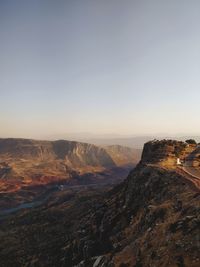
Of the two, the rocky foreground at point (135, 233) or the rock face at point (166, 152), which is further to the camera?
the rock face at point (166, 152)

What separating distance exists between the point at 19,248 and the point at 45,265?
1067 inches

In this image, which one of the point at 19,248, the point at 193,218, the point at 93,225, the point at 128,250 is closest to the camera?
the point at 193,218

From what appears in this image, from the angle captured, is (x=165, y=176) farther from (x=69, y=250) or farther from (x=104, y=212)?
(x=69, y=250)

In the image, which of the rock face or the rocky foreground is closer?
the rocky foreground

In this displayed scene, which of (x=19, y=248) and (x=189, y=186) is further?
(x=19, y=248)

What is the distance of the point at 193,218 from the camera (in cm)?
3712

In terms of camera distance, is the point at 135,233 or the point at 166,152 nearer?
the point at 135,233

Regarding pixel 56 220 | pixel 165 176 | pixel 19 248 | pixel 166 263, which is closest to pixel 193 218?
pixel 166 263

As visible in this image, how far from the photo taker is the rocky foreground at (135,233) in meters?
34.2

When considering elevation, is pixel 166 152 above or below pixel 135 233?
above

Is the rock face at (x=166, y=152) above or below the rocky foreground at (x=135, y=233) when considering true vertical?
above

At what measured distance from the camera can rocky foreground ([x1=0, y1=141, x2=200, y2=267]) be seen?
112 feet

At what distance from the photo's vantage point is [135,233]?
50.9 m

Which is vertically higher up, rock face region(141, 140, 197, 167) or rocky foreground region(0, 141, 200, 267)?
rock face region(141, 140, 197, 167)
